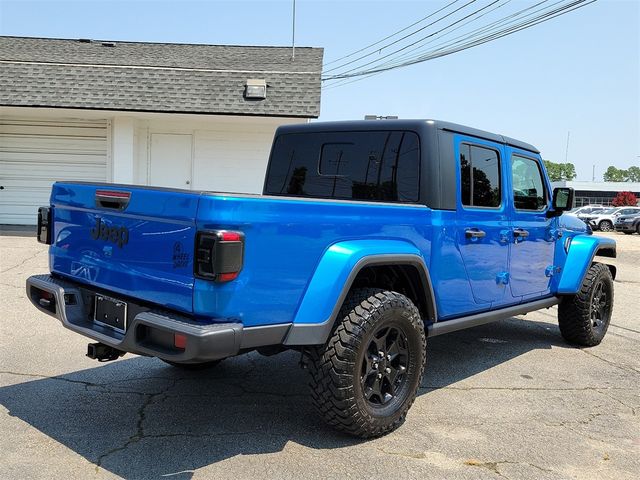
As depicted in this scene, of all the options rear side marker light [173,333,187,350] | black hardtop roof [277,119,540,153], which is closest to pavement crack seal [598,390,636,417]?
black hardtop roof [277,119,540,153]

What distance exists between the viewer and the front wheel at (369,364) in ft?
11.1

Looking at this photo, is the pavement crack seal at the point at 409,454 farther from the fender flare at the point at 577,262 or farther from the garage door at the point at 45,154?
the garage door at the point at 45,154

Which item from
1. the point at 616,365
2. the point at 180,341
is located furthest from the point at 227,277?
the point at 616,365

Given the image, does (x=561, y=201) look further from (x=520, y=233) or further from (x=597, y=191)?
(x=597, y=191)

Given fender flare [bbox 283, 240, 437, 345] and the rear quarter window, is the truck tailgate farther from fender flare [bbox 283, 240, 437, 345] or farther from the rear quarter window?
the rear quarter window

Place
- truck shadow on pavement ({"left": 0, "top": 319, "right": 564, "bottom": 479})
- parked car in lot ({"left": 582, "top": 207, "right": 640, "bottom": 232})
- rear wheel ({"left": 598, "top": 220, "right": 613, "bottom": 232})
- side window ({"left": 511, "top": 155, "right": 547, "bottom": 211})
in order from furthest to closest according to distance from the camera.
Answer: rear wheel ({"left": 598, "top": 220, "right": 613, "bottom": 232}) → parked car in lot ({"left": 582, "top": 207, "right": 640, "bottom": 232}) → side window ({"left": 511, "top": 155, "right": 547, "bottom": 211}) → truck shadow on pavement ({"left": 0, "top": 319, "right": 564, "bottom": 479})

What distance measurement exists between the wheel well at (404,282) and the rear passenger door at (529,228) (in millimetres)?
1248

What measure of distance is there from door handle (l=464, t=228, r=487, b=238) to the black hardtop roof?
746 millimetres

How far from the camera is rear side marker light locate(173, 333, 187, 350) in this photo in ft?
9.43

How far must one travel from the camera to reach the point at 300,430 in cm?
377

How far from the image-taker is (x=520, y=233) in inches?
198

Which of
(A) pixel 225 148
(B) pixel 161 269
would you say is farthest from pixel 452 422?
(A) pixel 225 148

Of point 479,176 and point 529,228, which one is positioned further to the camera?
point 529,228

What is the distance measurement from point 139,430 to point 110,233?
1238mm
